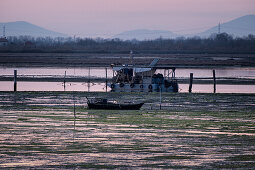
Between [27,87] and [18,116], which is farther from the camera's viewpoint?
[27,87]

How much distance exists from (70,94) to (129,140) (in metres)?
21.8

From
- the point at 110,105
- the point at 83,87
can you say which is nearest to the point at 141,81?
the point at 83,87

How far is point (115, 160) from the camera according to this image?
19.6 m

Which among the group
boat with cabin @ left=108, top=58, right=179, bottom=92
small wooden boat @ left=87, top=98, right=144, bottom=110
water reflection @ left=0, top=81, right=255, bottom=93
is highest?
boat with cabin @ left=108, top=58, right=179, bottom=92

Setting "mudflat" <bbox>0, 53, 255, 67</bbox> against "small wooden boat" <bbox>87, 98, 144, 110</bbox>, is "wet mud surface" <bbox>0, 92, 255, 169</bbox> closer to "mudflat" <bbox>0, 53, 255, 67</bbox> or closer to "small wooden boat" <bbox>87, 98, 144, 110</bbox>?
"small wooden boat" <bbox>87, 98, 144, 110</bbox>

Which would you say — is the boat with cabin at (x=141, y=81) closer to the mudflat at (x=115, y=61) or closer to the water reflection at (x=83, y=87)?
the water reflection at (x=83, y=87)

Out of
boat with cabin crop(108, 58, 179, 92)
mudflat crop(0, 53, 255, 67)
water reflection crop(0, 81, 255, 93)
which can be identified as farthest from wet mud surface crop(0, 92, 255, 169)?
mudflat crop(0, 53, 255, 67)

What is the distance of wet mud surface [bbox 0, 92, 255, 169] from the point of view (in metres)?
19.5

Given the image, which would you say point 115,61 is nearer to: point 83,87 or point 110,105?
point 83,87

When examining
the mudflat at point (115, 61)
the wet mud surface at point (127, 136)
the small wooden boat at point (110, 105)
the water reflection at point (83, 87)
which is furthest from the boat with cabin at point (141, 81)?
the mudflat at point (115, 61)

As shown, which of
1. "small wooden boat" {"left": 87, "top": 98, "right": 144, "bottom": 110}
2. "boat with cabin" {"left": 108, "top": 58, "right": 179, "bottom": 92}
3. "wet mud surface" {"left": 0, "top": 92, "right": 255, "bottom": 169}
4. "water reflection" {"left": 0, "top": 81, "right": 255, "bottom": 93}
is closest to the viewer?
"wet mud surface" {"left": 0, "top": 92, "right": 255, "bottom": 169}

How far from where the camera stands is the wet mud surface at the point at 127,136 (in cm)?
1953

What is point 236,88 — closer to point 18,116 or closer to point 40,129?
point 18,116

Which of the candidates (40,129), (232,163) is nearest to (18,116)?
(40,129)
